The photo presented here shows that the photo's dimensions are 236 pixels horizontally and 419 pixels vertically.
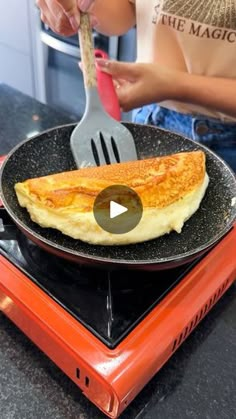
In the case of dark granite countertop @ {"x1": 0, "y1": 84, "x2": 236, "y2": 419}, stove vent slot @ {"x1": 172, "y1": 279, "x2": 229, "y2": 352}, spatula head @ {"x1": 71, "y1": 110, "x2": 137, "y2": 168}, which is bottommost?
dark granite countertop @ {"x1": 0, "y1": 84, "x2": 236, "y2": 419}

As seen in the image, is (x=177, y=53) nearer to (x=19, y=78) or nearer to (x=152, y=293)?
(x=152, y=293)

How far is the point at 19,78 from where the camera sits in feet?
7.20

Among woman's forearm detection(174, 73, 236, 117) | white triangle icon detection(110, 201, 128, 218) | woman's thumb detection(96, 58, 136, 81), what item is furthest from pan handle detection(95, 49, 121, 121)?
white triangle icon detection(110, 201, 128, 218)

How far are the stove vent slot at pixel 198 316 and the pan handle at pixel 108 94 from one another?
0.33 metres

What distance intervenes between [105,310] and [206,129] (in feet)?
1.65

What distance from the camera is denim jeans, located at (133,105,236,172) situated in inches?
33.4

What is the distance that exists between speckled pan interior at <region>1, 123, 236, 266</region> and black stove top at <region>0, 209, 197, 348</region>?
0.10 feet

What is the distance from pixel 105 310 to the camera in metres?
0.48

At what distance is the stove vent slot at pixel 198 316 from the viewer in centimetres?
50

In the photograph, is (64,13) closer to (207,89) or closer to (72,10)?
(72,10)
